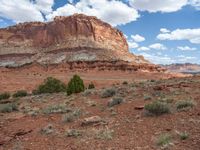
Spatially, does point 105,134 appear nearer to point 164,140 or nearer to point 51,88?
point 164,140

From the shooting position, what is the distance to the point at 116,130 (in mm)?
10133

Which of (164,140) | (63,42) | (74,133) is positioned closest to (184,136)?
(164,140)

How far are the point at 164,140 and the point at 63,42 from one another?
10689cm

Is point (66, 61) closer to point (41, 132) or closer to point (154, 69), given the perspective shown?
point (154, 69)

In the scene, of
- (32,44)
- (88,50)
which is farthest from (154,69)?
(32,44)

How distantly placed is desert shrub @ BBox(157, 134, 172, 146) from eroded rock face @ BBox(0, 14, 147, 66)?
88.6m

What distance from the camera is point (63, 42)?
114m

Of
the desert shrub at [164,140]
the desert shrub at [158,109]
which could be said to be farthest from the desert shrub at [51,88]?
the desert shrub at [164,140]

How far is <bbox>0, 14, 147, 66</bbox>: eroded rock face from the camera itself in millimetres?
103519

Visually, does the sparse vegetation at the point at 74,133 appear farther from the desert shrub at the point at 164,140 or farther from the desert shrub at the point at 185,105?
the desert shrub at the point at 185,105

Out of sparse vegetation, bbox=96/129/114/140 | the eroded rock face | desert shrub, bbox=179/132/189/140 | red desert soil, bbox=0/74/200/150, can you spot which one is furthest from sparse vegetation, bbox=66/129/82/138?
the eroded rock face

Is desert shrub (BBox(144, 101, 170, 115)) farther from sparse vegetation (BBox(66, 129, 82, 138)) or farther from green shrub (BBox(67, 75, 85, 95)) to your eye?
green shrub (BBox(67, 75, 85, 95))

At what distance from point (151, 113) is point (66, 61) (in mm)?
87085

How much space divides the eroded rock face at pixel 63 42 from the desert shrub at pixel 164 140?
291ft
